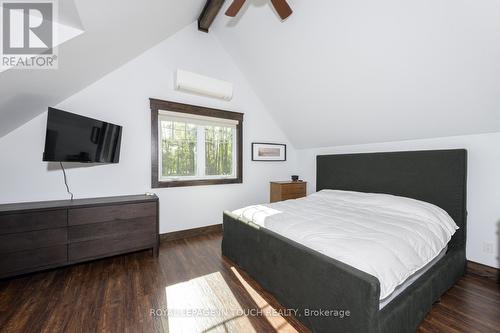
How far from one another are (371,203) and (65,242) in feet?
11.5

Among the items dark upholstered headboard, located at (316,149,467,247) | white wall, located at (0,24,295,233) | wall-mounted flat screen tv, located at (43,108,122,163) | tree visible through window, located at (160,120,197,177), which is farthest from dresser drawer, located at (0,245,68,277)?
dark upholstered headboard, located at (316,149,467,247)

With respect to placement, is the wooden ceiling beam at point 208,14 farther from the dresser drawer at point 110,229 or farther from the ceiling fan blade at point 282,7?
the dresser drawer at point 110,229

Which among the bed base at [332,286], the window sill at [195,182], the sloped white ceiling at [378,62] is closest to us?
the bed base at [332,286]

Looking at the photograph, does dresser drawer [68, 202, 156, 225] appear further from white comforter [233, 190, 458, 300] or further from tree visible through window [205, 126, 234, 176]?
tree visible through window [205, 126, 234, 176]

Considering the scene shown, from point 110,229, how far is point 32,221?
2.18ft

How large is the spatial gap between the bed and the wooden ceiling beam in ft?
9.59

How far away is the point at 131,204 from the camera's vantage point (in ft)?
8.30

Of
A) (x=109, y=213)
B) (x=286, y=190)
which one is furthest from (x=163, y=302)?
(x=286, y=190)

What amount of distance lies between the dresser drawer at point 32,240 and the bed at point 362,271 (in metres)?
1.75

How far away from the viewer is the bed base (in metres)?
1.23

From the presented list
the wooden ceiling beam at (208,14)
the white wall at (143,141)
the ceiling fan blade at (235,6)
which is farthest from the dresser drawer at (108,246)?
the wooden ceiling beam at (208,14)

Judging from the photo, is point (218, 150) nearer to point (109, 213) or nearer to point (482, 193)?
point (109, 213)

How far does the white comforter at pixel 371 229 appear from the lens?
1.40 m

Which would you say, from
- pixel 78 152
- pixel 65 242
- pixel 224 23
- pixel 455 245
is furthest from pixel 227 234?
pixel 224 23
